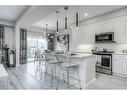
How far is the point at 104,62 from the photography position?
4.36 meters

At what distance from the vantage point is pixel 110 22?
4.50 meters

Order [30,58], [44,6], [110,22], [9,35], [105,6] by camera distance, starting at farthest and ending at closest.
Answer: [30,58] → [9,35] → [110,22] → [105,6] → [44,6]

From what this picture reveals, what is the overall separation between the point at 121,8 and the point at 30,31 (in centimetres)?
594

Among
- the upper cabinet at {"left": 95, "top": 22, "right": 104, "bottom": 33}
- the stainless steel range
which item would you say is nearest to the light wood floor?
the stainless steel range

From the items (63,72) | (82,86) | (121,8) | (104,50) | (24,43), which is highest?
(121,8)

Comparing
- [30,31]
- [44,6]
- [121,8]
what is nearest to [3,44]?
[30,31]

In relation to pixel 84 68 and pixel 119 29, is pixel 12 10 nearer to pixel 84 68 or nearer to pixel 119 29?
pixel 84 68

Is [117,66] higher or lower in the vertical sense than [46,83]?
higher

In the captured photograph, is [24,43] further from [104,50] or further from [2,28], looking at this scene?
[104,50]

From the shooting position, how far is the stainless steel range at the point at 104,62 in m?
4.18

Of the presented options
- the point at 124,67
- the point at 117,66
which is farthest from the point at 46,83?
the point at 124,67

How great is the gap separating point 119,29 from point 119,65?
1546mm

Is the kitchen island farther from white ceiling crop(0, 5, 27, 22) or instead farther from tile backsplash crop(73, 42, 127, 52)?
white ceiling crop(0, 5, 27, 22)

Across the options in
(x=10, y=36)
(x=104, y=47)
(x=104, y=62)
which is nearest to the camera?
(x=104, y=62)
